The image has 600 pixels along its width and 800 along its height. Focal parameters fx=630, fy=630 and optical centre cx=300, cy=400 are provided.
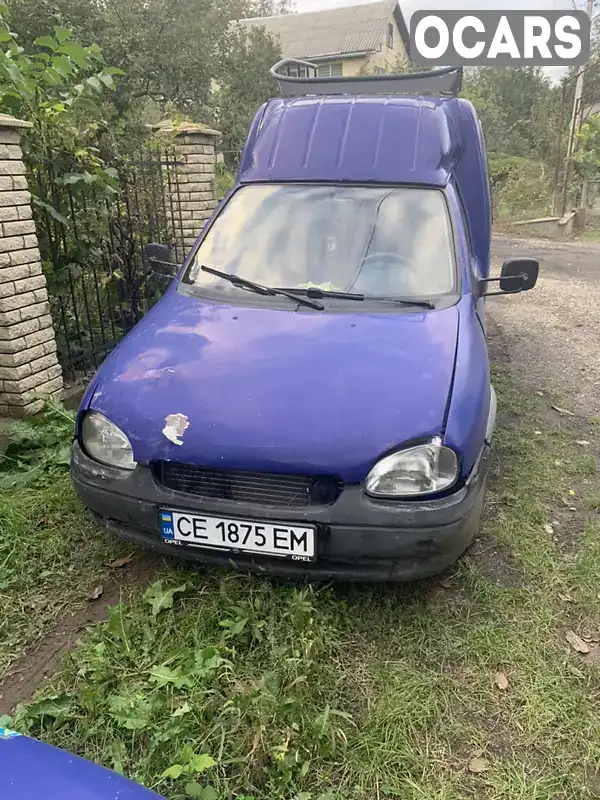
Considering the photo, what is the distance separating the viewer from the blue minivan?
2.44 m

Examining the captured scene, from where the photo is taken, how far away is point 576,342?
705 cm

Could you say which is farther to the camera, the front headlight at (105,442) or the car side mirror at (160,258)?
the car side mirror at (160,258)

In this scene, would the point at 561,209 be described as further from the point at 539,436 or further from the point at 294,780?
the point at 294,780

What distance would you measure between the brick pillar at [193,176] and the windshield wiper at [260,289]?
3631 millimetres

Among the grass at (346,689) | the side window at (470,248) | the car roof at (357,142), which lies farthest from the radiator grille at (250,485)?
the car roof at (357,142)

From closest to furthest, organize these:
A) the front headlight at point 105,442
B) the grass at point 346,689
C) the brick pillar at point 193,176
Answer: the grass at point 346,689
the front headlight at point 105,442
the brick pillar at point 193,176

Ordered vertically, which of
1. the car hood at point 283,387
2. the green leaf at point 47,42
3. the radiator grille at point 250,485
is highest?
the green leaf at point 47,42

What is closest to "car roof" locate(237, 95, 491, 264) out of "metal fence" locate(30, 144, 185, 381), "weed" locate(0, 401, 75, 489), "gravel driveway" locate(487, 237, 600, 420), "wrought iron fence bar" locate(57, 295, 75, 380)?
→ "metal fence" locate(30, 144, 185, 381)

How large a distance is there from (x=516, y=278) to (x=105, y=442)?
8.28ft

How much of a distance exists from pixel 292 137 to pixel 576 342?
14.5 feet

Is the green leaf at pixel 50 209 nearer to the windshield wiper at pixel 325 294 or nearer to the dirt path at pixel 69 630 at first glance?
the windshield wiper at pixel 325 294

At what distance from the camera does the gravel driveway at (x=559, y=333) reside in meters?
5.64

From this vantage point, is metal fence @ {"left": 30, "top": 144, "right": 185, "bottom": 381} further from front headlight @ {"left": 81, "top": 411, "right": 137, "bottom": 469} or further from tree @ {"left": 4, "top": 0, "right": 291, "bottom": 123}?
tree @ {"left": 4, "top": 0, "right": 291, "bottom": 123}

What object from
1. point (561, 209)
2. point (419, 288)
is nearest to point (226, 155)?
point (561, 209)
